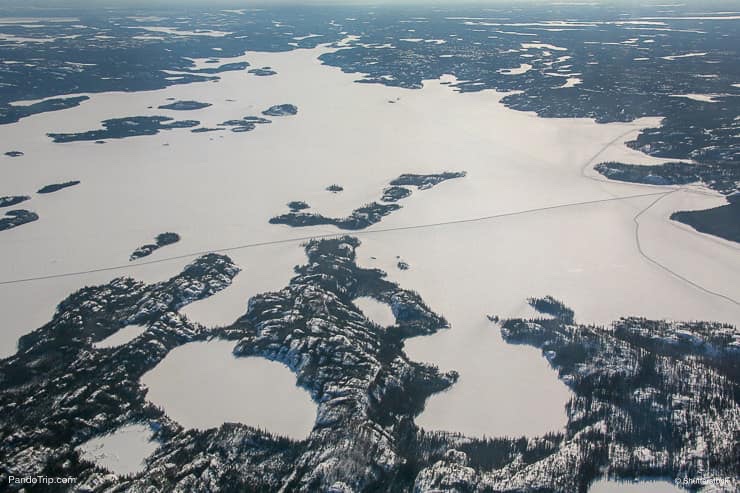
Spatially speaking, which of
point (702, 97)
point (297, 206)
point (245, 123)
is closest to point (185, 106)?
point (245, 123)

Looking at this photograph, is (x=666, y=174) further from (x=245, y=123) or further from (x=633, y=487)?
(x=245, y=123)

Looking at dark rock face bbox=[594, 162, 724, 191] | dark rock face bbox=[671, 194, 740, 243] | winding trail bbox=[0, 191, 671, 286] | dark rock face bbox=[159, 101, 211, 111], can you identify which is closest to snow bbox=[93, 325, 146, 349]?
winding trail bbox=[0, 191, 671, 286]

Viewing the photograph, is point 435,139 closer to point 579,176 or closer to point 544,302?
point 579,176

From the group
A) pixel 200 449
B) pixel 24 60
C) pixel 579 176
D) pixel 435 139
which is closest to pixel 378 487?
pixel 200 449

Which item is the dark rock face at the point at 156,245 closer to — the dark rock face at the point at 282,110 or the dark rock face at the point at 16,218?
the dark rock face at the point at 16,218

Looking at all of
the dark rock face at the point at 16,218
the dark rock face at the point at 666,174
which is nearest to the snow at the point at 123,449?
the dark rock face at the point at 16,218

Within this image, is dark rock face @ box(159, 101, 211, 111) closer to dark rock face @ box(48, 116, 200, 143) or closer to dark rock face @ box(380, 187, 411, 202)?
dark rock face @ box(48, 116, 200, 143)
